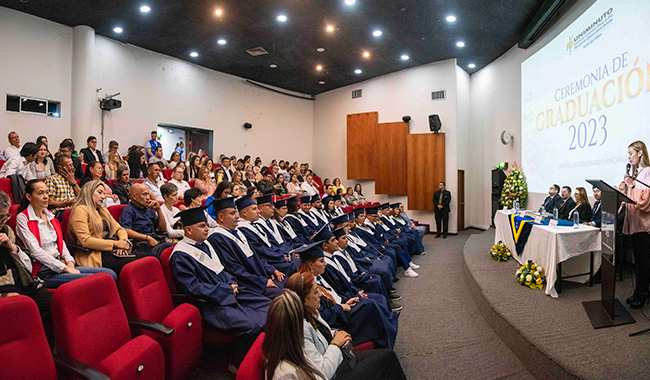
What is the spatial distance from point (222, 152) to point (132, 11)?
461 centimetres

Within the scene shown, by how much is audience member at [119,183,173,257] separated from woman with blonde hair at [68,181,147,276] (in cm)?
28

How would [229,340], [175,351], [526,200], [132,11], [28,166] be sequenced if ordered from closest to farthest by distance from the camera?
1. [175,351]
2. [229,340]
3. [28,166]
4. [132,11]
5. [526,200]

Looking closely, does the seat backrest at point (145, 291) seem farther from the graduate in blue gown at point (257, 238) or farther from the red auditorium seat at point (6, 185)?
the red auditorium seat at point (6, 185)

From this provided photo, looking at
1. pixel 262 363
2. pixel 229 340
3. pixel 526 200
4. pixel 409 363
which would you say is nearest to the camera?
pixel 262 363

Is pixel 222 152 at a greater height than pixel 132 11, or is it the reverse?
pixel 132 11

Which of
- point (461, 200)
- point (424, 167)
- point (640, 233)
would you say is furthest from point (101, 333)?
point (461, 200)

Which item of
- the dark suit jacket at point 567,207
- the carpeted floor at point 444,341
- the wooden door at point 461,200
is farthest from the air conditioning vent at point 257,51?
the dark suit jacket at point 567,207

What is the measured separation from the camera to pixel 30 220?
2.61 meters

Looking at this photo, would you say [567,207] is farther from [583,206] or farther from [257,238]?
[257,238]

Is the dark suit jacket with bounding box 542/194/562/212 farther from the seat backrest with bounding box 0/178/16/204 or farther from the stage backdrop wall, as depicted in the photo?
the stage backdrop wall

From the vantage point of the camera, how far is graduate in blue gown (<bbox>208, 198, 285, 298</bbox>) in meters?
2.96

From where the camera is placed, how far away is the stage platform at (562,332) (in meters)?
2.44

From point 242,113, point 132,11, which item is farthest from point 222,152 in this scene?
point 132,11

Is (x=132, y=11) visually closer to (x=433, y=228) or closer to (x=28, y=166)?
(x=28, y=166)
